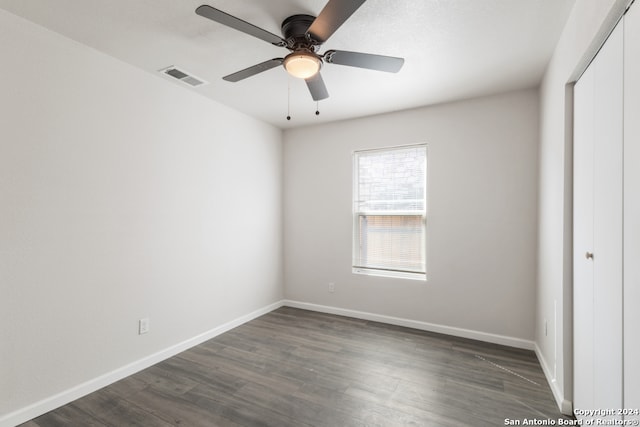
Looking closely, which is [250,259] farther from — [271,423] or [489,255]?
[489,255]

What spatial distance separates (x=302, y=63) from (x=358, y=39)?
572mm

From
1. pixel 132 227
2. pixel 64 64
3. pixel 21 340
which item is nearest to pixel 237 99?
pixel 64 64

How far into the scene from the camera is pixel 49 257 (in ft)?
6.79

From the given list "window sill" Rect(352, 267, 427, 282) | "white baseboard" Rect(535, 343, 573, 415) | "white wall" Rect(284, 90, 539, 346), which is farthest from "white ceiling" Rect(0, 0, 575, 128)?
"white baseboard" Rect(535, 343, 573, 415)

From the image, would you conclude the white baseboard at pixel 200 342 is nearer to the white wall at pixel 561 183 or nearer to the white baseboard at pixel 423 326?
the white baseboard at pixel 423 326

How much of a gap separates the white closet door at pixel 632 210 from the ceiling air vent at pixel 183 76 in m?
2.89

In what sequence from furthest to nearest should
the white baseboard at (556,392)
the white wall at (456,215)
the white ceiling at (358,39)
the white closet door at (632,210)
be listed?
1. the white wall at (456,215)
2. the white baseboard at (556,392)
3. the white ceiling at (358,39)
4. the white closet door at (632,210)

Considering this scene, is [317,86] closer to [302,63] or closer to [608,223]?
[302,63]

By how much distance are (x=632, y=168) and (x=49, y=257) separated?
3281 mm

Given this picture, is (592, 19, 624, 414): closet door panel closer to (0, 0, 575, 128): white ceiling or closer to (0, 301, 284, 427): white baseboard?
(0, 0, 575, 128): white ceiling

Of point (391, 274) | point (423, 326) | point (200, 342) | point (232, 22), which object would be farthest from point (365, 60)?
point (200, 342)

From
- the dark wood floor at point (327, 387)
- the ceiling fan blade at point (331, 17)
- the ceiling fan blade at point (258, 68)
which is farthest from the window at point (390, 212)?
the ceiling fan blade at point (331, 17)

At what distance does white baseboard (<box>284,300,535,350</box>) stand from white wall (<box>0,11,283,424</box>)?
121 cm

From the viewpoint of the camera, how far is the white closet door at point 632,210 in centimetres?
119
